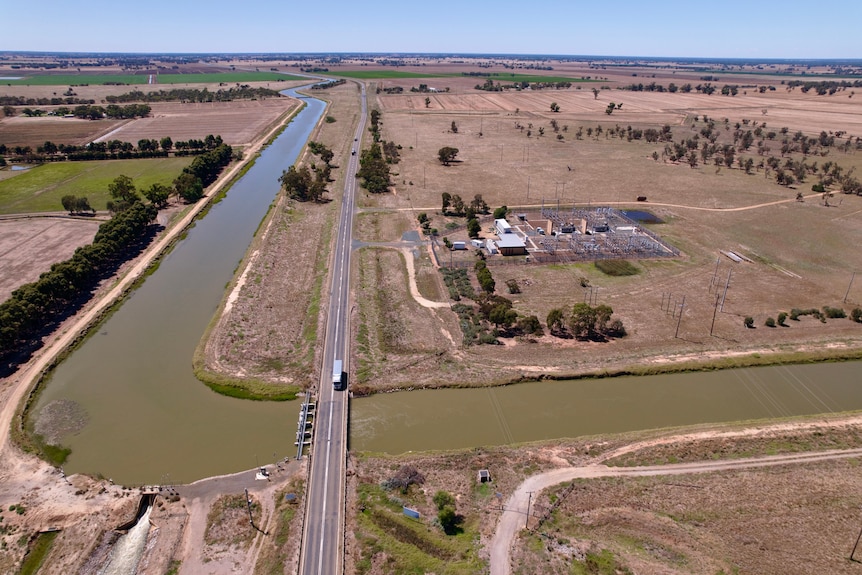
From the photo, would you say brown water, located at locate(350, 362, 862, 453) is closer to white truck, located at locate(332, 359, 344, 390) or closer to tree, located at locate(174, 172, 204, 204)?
white truck, located at locate(332, 359, 344, 390)

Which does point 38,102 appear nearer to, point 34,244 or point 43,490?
point 34,244

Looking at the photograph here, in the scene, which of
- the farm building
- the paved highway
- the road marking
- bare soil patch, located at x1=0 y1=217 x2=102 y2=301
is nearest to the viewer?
the road marking

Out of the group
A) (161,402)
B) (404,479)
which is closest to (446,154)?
(161,402)

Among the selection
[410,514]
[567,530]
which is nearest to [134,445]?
[410,514]

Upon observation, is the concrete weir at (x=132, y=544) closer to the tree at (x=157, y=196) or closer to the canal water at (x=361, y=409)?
the canal water at (x=361, y=409)

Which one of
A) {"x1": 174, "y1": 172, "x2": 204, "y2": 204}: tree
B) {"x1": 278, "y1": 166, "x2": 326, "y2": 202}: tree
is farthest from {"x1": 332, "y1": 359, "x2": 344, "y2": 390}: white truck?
{"x1": 174, "y1": 172, "x2": 204, "y2": 204}: tree

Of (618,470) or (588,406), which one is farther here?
(588,406)
